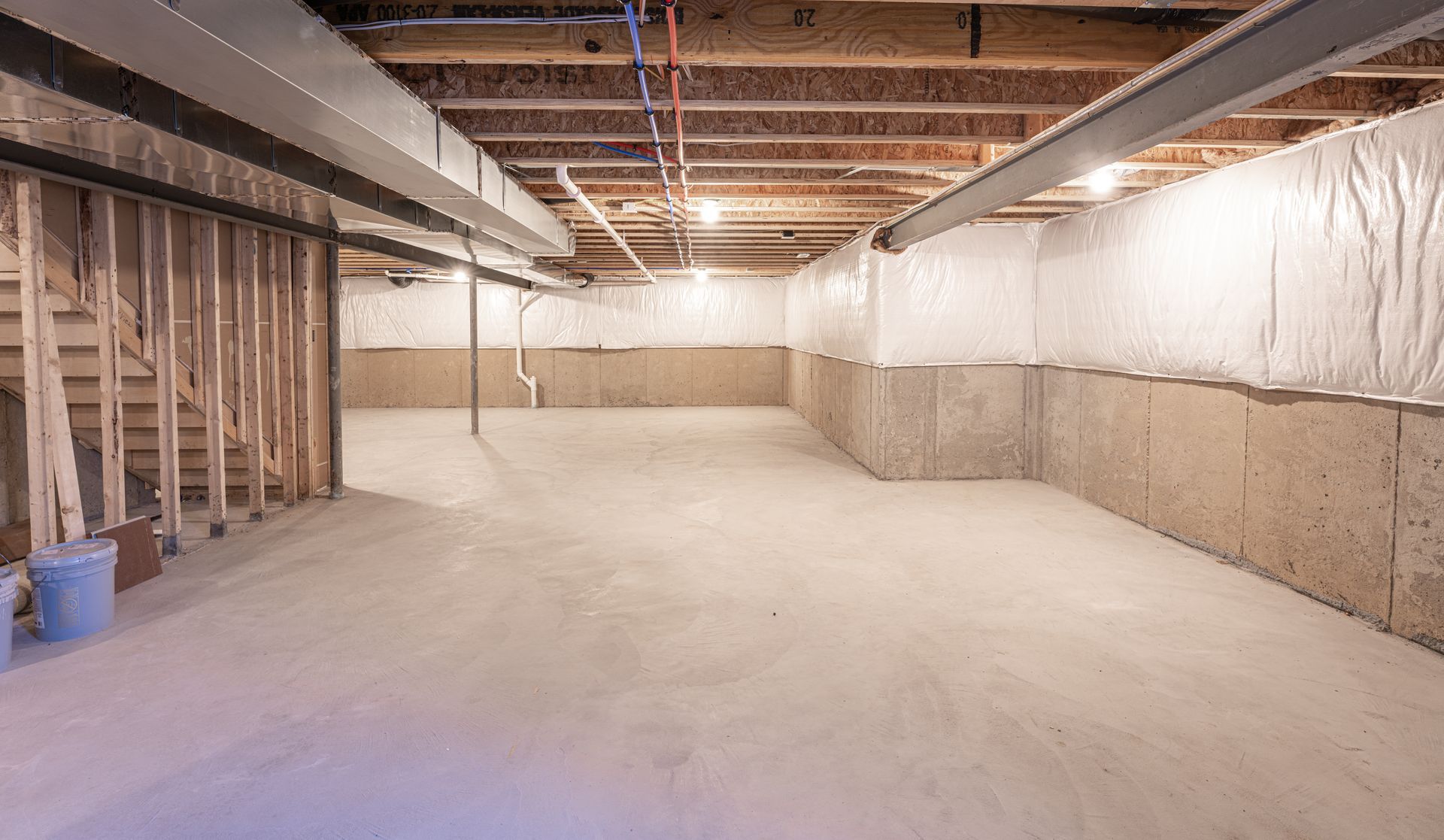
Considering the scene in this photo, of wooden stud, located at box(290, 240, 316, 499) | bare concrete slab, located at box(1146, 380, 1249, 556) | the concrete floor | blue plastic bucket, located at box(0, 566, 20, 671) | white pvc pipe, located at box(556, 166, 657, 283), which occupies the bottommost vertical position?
the concrete floor

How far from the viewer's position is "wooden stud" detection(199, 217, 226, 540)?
4.21 metres

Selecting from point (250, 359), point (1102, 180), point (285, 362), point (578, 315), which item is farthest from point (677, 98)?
point (578, 315)

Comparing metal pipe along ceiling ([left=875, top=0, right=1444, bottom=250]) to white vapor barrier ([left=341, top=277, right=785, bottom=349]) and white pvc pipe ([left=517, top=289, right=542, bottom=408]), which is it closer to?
white vapor barrier ([left=341, top=277, right=785, bottom=349])

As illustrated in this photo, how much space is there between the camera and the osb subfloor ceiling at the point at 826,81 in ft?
8.31

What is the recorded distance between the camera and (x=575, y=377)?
12219mm

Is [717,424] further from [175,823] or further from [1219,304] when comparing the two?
[175,823]

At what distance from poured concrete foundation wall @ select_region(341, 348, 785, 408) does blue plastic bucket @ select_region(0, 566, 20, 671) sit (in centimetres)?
946

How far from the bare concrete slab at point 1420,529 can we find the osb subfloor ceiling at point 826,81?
4.20ft

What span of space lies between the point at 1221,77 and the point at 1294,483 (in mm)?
2266

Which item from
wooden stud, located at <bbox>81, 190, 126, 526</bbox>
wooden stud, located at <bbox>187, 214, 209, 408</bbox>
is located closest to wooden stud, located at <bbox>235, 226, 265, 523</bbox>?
wooden stud, located at <bbox>187, 214, 209, 408</bbox>

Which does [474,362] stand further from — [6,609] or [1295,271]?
[1295,271]

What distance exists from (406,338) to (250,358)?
764 cm

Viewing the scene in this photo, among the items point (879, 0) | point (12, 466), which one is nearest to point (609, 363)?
point (12, 466)

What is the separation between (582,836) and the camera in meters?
1.80
